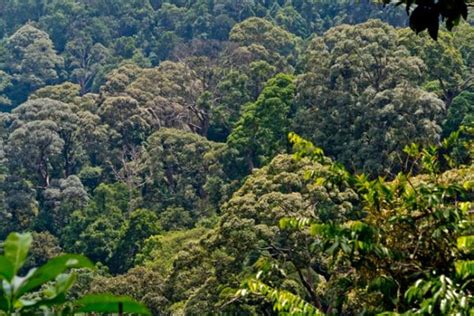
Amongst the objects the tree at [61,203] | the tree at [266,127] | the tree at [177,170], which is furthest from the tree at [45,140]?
the tree at [266,127]

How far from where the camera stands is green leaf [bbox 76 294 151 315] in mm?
839

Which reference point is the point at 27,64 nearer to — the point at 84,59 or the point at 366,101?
the point at 84,59

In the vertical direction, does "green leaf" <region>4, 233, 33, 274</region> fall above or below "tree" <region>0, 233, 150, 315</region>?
above

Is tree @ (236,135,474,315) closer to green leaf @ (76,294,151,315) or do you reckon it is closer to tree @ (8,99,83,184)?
green leaf @ (76,294,151,315)

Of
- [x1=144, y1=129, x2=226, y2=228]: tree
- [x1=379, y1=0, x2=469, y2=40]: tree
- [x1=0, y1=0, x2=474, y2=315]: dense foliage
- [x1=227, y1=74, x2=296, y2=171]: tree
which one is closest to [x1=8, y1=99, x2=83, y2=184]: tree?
[x1=0, y1=0, x2=474, y2=315]: dense foliage

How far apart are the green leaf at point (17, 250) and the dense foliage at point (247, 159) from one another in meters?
1.15

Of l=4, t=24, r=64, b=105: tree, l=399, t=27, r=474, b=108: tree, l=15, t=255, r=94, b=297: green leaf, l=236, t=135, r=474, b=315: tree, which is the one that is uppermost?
l=15, t=255, r=94, b=297: green leaf

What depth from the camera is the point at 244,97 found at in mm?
26594

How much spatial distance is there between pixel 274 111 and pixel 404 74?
3777mm

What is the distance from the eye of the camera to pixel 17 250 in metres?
0.80

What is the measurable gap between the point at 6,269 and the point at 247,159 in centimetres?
2076

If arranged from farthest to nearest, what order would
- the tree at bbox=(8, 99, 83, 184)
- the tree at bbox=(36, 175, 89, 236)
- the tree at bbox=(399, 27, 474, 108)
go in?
the tree at bbox=(8, 99, 83, 184) < the tree at bbox=(36, 175, 89, 236) < the tree at bbox=(399, 27, 474, 108)

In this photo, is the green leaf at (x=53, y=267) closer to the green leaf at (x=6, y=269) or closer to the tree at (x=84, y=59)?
the green leaf at (x=6, y=269)

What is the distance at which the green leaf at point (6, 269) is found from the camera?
0.79 metres
